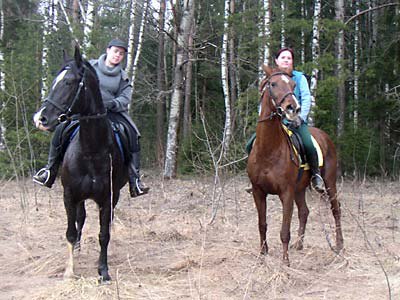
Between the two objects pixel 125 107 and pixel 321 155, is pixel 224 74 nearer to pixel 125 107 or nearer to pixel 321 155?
pixel 321 155

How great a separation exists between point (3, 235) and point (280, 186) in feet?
15.4

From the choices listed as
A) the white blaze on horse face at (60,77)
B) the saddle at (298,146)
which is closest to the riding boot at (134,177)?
the white blaze on horse face at (60,77)

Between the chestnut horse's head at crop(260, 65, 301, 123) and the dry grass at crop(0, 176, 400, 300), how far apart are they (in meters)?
1.30

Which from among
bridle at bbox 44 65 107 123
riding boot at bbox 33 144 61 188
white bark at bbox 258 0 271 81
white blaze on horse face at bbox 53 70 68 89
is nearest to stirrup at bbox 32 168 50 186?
riding boot at bbox 33 144 61 188

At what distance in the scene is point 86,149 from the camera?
5.15 metres

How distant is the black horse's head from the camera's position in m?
4.47

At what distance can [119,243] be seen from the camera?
23.7 ft

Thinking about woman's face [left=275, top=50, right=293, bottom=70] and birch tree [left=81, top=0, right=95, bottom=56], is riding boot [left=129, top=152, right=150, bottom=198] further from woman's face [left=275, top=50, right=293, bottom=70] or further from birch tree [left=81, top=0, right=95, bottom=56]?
birch tree [left=81, top=0, right=95, bottom=56]

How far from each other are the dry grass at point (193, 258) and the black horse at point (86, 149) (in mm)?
570

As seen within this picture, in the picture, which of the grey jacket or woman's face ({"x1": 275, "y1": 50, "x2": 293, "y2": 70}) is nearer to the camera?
the grey jacket

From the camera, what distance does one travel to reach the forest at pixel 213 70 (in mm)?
12930

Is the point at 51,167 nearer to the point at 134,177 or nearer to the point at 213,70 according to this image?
the point at 134,177

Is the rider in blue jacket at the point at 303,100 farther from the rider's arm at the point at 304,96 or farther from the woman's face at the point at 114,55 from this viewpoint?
the woman's face at the point at 114,55

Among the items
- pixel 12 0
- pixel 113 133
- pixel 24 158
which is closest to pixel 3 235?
pixel 113 133
